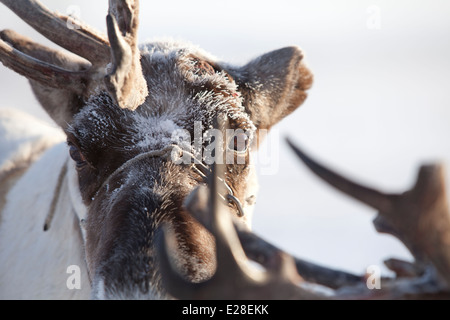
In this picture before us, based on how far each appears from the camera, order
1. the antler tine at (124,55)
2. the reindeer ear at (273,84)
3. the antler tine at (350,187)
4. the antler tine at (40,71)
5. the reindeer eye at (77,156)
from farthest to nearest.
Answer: the reindeer ear at (273,84), the antler tine at (40,71), the reindeer eye at (77,156), the antler tine at (124,55), the antler tine at (350,187)

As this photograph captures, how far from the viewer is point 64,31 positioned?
3744 millimetres

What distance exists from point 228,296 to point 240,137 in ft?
5.09

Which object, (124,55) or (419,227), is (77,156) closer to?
(124,55)

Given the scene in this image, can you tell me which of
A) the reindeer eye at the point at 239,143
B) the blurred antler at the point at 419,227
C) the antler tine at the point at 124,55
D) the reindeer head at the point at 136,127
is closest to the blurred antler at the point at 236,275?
the blurred antler at the point at 419,227

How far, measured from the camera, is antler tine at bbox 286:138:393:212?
2.12m

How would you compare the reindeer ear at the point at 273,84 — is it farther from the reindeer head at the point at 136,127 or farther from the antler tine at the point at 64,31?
the antler tine at the point at 64,31

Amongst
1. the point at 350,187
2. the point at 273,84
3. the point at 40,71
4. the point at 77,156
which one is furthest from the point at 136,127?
the point at 350,187

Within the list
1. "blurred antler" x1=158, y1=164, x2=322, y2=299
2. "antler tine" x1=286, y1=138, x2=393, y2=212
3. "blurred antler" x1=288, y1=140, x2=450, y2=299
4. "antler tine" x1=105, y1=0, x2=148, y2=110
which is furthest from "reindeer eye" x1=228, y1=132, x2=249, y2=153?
"blurred antler" x1=288, y1=140, x2=450, y2=299

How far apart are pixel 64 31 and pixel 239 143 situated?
1423 mm

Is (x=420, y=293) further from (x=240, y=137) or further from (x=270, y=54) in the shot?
(x=270, y=54)

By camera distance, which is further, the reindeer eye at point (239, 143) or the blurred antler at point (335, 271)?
the reindeer eye at point (239, 143)

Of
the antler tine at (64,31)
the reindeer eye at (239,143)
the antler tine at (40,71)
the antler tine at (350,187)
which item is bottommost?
the antler tine at (350,187)

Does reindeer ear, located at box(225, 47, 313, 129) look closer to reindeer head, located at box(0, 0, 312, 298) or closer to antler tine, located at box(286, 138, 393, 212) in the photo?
reindeer head, located at box(0, 0, 312, 298)

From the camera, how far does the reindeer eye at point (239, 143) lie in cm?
366
